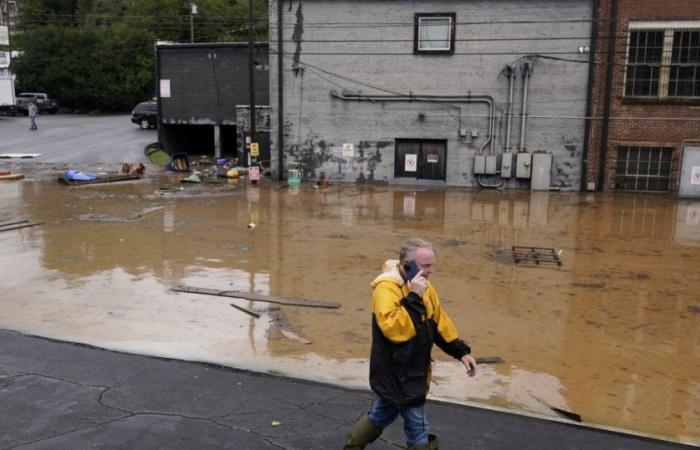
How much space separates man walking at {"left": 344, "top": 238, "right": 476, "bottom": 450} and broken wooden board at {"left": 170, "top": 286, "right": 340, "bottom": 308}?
16.4ft

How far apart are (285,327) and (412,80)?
19198mm

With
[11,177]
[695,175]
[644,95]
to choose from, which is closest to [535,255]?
[644,95]

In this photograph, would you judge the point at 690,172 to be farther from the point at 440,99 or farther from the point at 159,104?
the point at 159,104

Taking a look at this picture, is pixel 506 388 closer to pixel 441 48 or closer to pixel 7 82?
pixel 441 48

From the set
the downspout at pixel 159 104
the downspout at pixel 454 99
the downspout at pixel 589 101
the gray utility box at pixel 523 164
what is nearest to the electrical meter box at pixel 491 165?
the downspout at pixel 454 99

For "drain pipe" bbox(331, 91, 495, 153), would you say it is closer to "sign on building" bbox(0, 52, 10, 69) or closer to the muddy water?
the muddy water

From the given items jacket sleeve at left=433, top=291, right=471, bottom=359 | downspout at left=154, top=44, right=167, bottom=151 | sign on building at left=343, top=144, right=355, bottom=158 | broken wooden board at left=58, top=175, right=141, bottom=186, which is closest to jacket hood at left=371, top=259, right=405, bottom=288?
jacket sleeve at left=433, top=291, right=471, bottom=359


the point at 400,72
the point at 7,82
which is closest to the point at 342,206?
the point at 400,72

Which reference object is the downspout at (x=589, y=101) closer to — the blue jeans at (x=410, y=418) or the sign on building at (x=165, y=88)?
the sign on building at (x=165, y=88)

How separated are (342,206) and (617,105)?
38.6 ft

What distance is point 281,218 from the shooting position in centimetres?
1752

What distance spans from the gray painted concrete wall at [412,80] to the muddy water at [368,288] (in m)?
6.10

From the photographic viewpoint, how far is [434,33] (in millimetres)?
25750

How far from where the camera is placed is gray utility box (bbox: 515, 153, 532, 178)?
25094mm
